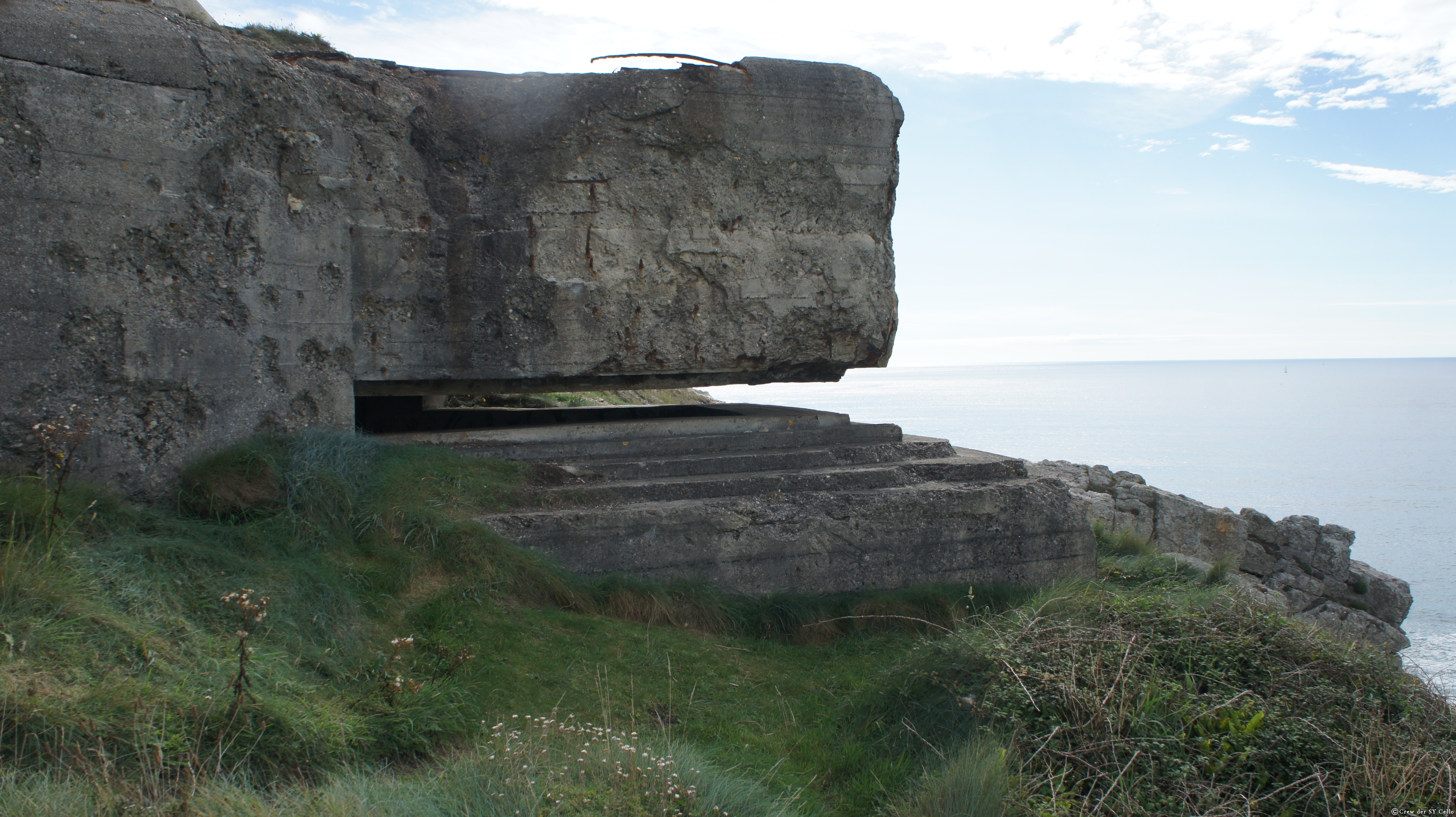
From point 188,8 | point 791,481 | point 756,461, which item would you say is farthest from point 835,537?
point 188,8

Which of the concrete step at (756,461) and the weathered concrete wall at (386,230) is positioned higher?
the weathered concrete wall at (386,230)

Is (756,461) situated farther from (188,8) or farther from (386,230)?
(188,8)

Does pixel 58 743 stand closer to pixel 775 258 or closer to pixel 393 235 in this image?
pixel 393 235

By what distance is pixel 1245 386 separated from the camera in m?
74.6

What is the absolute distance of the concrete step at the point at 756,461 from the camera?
5.40m

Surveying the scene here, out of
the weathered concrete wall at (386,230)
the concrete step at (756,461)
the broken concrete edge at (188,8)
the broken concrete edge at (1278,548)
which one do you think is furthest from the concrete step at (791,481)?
the broken concrete edge at (1278,548)

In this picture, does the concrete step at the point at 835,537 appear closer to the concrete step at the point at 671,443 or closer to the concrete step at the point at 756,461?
the concrete step at the point at 756,461

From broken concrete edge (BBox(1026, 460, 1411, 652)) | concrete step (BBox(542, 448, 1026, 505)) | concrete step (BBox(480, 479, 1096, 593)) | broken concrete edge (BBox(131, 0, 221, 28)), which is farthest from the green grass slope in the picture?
broken concrete edge (BBox(1026, 460, 1411, 652))

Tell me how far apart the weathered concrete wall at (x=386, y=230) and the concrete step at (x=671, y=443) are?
38 centimetres

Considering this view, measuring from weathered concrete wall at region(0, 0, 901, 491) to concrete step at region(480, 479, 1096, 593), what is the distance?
1105mm

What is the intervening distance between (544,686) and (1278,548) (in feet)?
31.3

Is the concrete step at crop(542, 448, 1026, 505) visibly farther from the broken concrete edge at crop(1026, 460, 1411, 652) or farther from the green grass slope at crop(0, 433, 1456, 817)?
the broken concrete edge at crop(1026, 460, 1411, 652)

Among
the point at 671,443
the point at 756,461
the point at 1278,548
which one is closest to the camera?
the point at 756,461

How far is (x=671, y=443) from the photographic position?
5816mm
